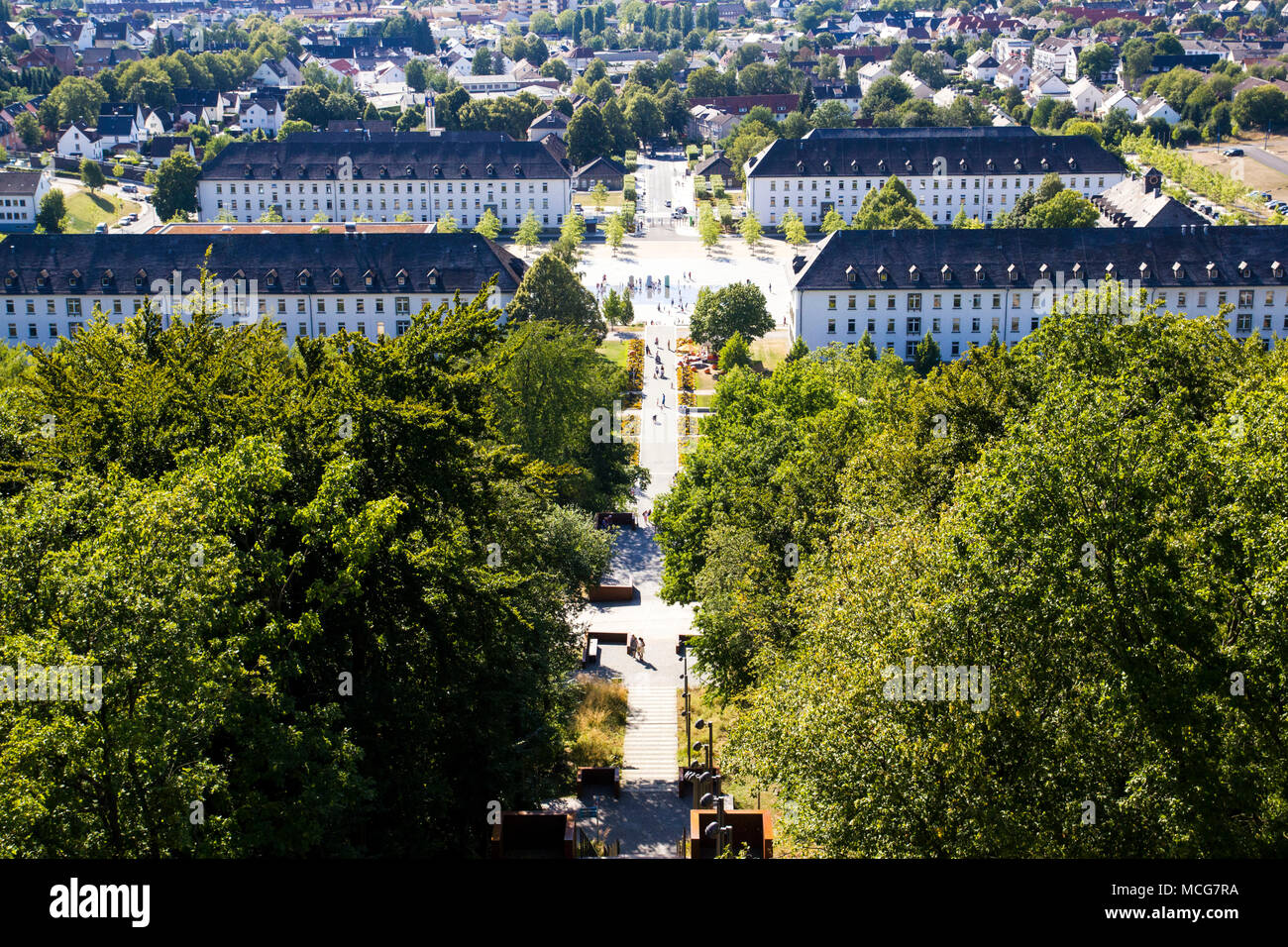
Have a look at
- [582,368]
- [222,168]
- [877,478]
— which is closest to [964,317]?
[582,368]

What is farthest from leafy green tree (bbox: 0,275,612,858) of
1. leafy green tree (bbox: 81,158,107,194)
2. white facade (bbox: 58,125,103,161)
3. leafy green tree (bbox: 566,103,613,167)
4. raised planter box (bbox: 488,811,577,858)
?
white facade (bbox: 58,125,103,161)

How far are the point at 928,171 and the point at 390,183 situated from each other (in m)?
46.3

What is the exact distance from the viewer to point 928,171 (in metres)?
120

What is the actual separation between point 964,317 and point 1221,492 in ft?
188

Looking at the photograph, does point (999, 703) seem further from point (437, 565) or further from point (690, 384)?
point (690, 384)

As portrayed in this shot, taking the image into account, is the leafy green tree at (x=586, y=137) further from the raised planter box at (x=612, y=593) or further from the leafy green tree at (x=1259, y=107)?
the raised planter box at (x=612, y=593)

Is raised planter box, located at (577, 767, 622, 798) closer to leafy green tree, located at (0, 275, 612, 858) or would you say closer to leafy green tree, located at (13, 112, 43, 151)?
leafy green tree, located at (0, 275, 612, 858)

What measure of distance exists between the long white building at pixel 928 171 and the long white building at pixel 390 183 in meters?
18.8

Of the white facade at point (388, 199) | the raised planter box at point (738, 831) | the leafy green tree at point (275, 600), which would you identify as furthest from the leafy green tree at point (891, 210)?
the raised planter box at point (738, 831)

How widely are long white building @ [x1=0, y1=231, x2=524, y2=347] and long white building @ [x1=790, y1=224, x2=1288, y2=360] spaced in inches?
739

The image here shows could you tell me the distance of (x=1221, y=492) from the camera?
22922 millimetres

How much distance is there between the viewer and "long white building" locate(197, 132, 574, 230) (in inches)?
4813

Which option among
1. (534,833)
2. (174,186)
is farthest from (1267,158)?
(534,833)

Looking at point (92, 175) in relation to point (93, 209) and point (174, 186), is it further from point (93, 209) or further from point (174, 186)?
point (174, 186)
